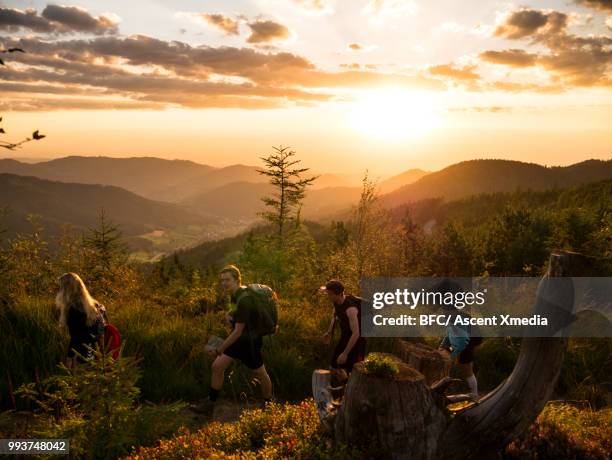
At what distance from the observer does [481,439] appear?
13.8 ft

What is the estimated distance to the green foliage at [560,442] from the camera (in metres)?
4.43

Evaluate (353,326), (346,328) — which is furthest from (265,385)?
(353,326)

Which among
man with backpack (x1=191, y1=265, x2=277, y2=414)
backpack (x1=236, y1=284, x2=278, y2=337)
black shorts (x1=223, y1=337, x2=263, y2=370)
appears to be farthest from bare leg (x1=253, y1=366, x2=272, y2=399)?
backpack (x1=236, y1=284, x2=278, y2=337)

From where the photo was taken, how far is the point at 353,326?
6.06 m

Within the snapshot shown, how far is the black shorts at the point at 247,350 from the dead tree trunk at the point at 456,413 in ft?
7.26

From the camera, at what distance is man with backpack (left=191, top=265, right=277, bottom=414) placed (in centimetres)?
606

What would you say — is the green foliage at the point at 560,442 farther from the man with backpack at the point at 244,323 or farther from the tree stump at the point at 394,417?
the man with backpack at the point at 244,323

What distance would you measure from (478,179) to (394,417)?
188229mm

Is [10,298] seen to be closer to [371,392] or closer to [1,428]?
[1,428]

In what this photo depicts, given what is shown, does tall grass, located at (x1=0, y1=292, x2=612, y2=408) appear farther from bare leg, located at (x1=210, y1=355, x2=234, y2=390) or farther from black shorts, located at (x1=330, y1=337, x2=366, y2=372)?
black shorts, located at (x1=330, y1=337, x2=366, y2=372)

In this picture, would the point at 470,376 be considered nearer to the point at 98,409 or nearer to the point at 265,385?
the point at 265,385

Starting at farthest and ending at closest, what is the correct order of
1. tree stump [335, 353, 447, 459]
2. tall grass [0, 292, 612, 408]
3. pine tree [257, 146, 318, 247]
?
pine tree [257, 146, 318, 247], tall grass [0, 292, 612, 408], tree stump [335, 353, 447, 459]

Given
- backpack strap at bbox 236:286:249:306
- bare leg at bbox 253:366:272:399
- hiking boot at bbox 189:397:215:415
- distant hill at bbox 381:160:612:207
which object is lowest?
hiking boot at bbox 189:397:215:415

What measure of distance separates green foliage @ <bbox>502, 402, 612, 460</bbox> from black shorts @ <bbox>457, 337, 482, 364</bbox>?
1254mm
